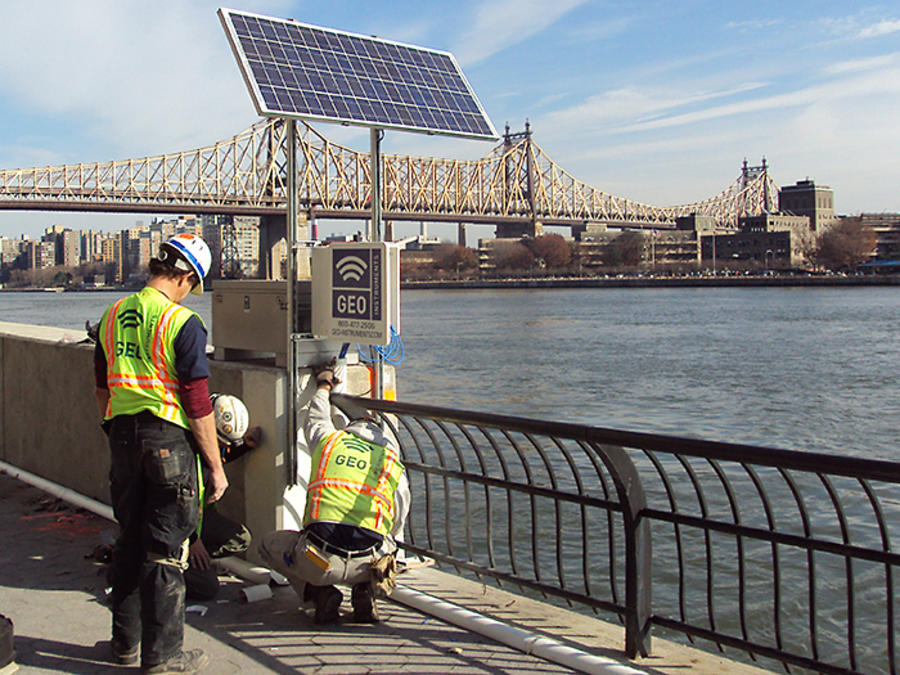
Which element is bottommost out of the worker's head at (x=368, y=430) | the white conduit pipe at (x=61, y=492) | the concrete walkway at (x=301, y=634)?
the concrete walkway at (x=301, y=634)

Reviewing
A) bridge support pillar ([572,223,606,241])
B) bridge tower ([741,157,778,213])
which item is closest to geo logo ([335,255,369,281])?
bridge support pillar ([572,223,606,241])

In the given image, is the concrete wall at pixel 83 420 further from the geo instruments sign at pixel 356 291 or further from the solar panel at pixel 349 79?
the solar panel at pixel 349 79

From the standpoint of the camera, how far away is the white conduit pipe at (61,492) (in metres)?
5.71

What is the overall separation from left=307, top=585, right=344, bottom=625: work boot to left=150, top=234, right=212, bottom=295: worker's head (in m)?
1.38

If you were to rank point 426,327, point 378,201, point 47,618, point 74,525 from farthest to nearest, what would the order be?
1. point 426,327
2. point 74,525
3. point 378,201
4. point 47,618

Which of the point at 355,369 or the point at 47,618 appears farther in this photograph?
the point at 355,369

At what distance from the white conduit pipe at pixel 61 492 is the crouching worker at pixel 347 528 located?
6.07 feet

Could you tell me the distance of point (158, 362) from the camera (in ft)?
11.2

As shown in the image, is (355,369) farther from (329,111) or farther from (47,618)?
(47,618)

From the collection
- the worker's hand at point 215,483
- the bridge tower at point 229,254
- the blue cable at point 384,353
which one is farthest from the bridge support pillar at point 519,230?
the worker's hand at point 215,483

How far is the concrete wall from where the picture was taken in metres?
4.59

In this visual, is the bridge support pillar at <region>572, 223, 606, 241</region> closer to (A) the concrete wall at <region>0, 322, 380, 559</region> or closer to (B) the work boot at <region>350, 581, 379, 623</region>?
(A) the concrete wall at <region>0, 322, 380, 559</region>

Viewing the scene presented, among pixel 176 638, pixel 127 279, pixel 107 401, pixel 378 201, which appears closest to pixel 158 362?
pixel 107 401

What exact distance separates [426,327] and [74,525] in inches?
1840
